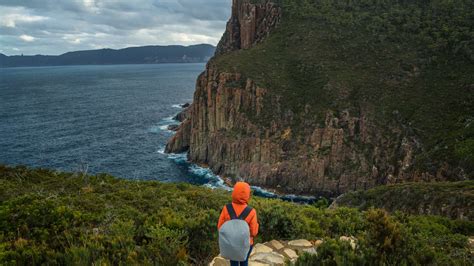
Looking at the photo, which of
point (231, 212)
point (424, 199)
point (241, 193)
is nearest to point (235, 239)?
point (231, 212)

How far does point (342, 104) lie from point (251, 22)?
44.1 m

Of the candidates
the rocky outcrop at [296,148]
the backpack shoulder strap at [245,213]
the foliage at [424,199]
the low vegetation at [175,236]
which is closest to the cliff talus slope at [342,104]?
the rocky outcrop at [296,148]

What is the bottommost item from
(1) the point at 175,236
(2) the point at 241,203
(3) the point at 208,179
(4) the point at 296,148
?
(3) the point at 208,179

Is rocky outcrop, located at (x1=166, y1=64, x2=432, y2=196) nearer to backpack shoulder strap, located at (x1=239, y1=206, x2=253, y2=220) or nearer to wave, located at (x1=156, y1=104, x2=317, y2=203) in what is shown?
wave, located at (x1=156, y1=104, x2=317, y2=203)

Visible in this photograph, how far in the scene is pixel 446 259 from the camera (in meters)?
7.25

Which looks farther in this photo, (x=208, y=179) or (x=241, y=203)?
(x=208, y=179)

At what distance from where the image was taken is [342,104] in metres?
65.4

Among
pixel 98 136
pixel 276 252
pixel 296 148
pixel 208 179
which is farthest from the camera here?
pixel 98 136

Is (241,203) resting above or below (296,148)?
above

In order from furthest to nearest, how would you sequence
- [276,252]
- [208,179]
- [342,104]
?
[208,179] → [342,104] → [276,252]

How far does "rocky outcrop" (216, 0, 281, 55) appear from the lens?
94294 millimetres

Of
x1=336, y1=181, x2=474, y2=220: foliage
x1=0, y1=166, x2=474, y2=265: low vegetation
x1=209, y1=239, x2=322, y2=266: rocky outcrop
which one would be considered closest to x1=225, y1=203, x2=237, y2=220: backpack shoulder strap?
x1=0, y1=166, x2=474, y2=265: low vegetation

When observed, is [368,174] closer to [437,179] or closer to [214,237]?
[437,179]

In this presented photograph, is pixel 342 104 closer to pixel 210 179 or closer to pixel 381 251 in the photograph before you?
pixel 210 179
